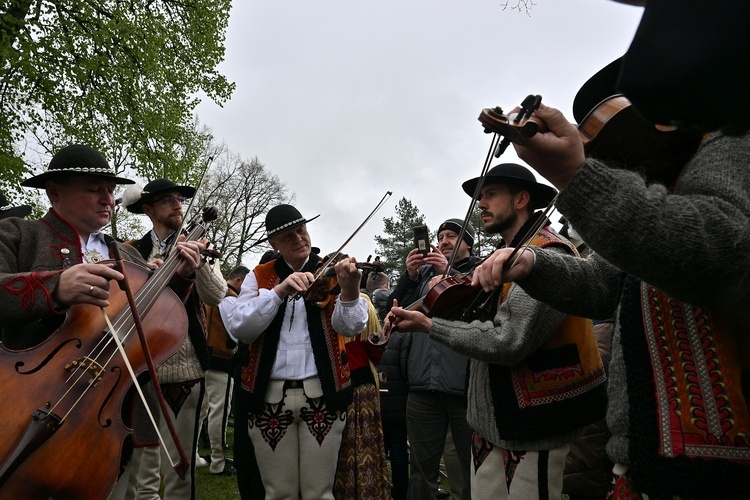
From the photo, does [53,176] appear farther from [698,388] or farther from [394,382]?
[394,382]

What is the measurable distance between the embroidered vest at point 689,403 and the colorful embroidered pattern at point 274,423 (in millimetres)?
2551

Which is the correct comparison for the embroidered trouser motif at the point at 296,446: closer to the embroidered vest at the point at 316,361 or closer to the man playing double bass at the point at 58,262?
the embroidered vest at the point at 316,361

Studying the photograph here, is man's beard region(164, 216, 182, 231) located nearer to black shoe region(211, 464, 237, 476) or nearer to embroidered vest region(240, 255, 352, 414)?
embroidered vest region(240, 255, 352, 414)

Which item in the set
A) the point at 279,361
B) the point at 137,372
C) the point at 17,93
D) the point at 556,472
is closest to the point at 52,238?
the point at 137,372

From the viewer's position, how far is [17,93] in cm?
999

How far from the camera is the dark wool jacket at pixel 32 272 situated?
2.33m

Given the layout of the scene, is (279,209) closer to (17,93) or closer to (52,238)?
(52,238)

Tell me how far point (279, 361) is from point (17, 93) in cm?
958

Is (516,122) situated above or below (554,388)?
above

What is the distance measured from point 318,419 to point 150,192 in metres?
2.47

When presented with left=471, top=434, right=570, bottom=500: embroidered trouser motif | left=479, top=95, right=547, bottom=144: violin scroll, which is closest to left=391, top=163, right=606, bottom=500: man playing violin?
left=471, top=434, right=570, bottom=500: embroidered trouser motif

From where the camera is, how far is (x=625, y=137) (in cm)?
132

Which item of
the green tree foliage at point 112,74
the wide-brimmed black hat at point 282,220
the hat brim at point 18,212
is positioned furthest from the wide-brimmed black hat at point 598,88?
the green tree foliage at point 112,74

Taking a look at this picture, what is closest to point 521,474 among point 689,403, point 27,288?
point 689,403
